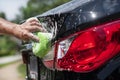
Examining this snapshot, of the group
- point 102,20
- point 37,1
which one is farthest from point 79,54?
point 37,1

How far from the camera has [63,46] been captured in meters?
2.80

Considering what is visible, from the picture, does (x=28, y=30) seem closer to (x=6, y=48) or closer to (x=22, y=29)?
(x=22, y=29)

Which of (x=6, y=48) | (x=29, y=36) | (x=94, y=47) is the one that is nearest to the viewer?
(x=94, y=47)

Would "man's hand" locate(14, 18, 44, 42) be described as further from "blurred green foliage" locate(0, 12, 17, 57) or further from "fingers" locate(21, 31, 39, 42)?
"blurred green foliage" locate(0, 12, 17, 57)

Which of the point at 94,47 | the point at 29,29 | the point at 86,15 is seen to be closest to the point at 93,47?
the point at 94,47

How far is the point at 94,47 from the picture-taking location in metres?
2.69

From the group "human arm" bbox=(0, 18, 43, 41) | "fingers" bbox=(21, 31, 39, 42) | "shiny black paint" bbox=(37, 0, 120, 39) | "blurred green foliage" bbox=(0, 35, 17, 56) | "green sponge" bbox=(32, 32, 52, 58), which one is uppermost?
"shiny black paint" bbox=(37, 0, 120, 39)

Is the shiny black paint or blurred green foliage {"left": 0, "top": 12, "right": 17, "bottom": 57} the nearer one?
the shiny black paint

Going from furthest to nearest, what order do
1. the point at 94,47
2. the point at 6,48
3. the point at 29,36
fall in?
the point at 6,48 < the point at 29,36 < the point at 94,47

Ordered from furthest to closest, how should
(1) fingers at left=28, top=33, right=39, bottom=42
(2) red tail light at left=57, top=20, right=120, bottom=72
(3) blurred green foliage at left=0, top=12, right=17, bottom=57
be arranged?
(3) blurred green foliage at left=0, top=12, right=17, bottom=57, (1) fingers at left=28, top=33, right=39, bottom=42, (2) red tail light at left=57, top=20, right=120, bottom=72

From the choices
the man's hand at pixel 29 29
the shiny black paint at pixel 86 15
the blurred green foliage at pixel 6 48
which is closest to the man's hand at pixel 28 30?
the man's hand at pixel 29 29

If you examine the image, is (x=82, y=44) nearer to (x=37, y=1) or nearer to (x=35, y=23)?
(x=35, y=23)

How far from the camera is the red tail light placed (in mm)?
2670

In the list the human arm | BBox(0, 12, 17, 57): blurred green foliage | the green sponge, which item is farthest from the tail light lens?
BBox(0, 12, 17, 57): blurred green foliage
